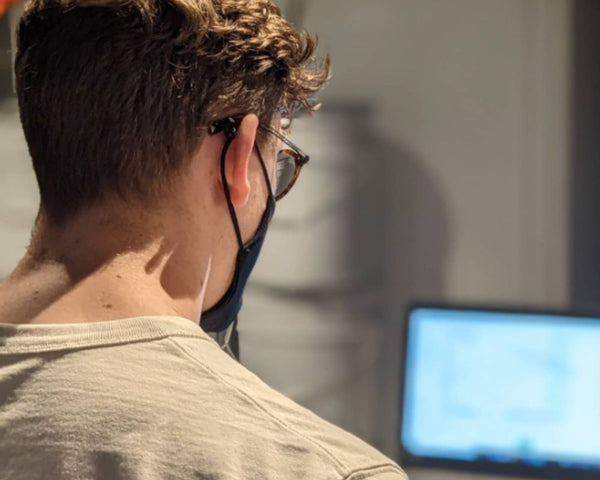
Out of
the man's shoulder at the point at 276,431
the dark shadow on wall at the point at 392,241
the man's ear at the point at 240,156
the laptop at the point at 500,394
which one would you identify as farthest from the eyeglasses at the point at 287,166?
the dark shadow on wall at the point at 392,241

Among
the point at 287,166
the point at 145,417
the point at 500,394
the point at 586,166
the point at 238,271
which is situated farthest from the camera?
the point at 586,166

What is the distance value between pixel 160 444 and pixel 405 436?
50.7 inches

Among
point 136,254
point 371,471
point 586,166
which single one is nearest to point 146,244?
point 136,254

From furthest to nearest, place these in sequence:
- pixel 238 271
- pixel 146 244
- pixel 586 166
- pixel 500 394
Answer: pixel 586 166, pixel 500 394, pixel 238 271, pixel 146 244

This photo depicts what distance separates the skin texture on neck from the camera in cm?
66

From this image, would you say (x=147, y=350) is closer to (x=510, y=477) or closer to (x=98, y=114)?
(x=98, y=114)

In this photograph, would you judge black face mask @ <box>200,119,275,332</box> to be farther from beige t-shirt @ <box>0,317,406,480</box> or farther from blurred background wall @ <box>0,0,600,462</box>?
blurred background wall @ <box>0,0,600,462</box>

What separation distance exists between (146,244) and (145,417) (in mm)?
161

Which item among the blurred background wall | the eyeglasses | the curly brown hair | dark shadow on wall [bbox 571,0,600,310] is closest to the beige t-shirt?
the curly brown hair

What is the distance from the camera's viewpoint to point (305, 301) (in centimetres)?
198

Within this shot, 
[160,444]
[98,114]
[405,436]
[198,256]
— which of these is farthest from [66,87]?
[405,436]

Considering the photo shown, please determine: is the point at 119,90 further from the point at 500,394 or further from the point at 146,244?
the point at 500,394

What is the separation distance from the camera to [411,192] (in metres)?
Result: 1.98

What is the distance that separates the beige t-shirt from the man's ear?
0.55 ft
